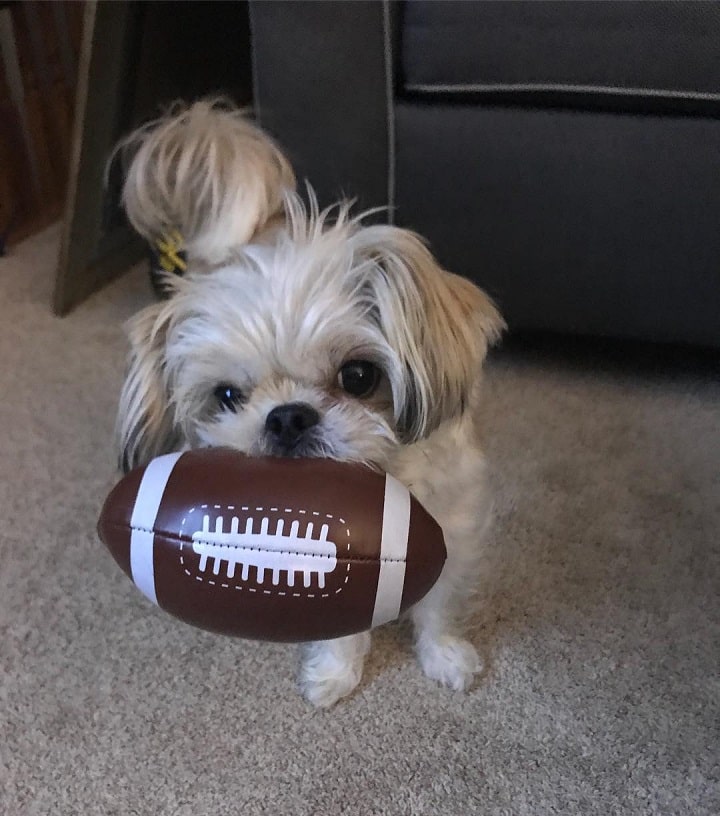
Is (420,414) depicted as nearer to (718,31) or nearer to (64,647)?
(64,647)

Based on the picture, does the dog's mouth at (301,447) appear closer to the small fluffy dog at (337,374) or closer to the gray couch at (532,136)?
the small fluffy dog at (337,374)

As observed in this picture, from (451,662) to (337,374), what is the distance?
353 millimetres

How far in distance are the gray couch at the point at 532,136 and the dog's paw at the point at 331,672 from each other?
2.24 ft

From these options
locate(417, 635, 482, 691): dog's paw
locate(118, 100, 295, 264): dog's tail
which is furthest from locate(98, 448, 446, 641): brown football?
locate(118, 100, 295, 264): dog's tail

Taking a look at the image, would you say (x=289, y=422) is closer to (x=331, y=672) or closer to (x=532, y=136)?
(x=331, y=672)

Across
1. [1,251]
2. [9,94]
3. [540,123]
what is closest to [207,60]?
[9,94]

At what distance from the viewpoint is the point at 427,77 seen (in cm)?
125

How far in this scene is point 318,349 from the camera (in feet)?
2.70

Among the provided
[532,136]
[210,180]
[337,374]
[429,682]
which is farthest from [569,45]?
[429,682]

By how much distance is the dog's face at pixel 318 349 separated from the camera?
2.67 ft

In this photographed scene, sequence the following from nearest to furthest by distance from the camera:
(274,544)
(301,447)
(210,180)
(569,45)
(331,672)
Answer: (274,544) → (301,447) → (331,672) → (210,180) → (569,45)

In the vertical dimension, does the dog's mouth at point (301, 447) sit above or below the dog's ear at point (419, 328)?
below

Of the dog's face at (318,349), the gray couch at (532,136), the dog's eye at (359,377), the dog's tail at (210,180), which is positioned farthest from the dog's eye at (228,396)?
the gray couch at (532,136)

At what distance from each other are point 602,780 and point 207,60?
5.51ft
